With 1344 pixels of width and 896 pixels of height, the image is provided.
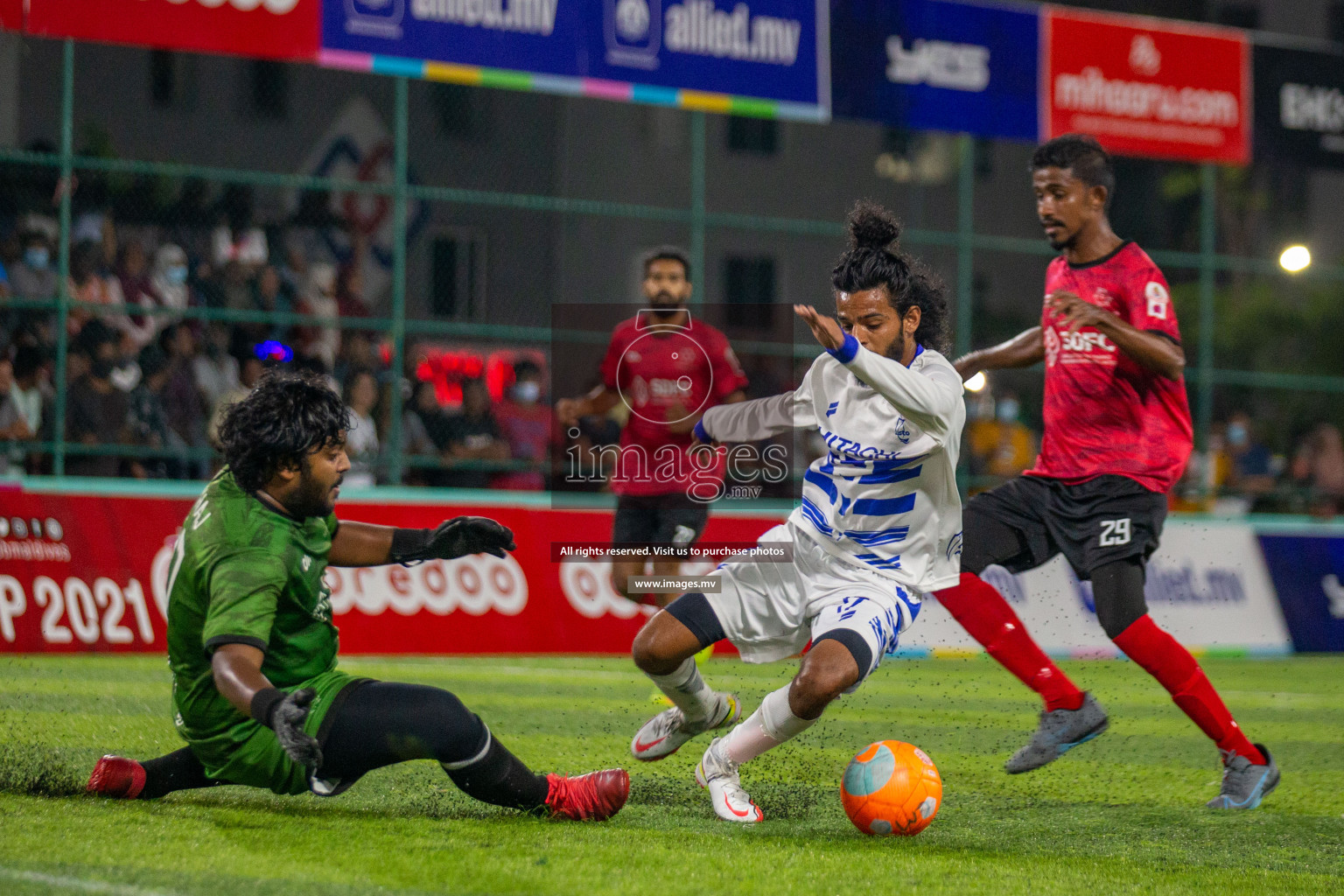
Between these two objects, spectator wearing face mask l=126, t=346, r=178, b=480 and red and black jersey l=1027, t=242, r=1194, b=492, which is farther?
spectator wearing face mask l=126, t=346, r=178, b=480

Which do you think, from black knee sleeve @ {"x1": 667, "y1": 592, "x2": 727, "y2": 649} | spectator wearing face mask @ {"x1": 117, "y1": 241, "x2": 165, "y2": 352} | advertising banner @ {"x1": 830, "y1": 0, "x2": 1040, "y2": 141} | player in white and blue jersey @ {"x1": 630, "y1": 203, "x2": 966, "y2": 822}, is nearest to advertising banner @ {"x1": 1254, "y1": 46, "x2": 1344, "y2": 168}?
advertising banner @ {"x1": 830, "y1": 0, "x2": 1040, "y2": 141}

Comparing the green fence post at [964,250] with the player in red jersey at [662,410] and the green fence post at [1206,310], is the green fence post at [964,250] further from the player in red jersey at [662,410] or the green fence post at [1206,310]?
the player in red jersey at [662,410]

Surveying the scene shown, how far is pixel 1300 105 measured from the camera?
14789 mm

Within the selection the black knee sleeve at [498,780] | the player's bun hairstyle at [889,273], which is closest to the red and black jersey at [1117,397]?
the player's bun hairstyle at [889,273]

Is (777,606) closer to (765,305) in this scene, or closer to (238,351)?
(238,351)

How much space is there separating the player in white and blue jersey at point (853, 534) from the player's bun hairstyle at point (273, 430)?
4.03 feet

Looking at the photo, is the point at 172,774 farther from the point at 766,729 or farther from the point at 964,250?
the point at 964,250

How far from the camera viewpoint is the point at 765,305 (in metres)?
26.8

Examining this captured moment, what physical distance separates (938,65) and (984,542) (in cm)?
836

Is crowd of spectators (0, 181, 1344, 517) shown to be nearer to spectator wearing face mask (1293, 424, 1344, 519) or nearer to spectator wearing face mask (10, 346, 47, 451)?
spectator wearing face mask (10, 346, 47, 451)

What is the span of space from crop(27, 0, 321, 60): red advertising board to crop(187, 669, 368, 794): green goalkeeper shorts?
7.20 m

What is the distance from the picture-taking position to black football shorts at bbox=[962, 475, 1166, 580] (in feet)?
18.4

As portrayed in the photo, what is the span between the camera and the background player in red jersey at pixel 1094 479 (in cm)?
544

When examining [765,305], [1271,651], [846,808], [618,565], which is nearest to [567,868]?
[846,808]
